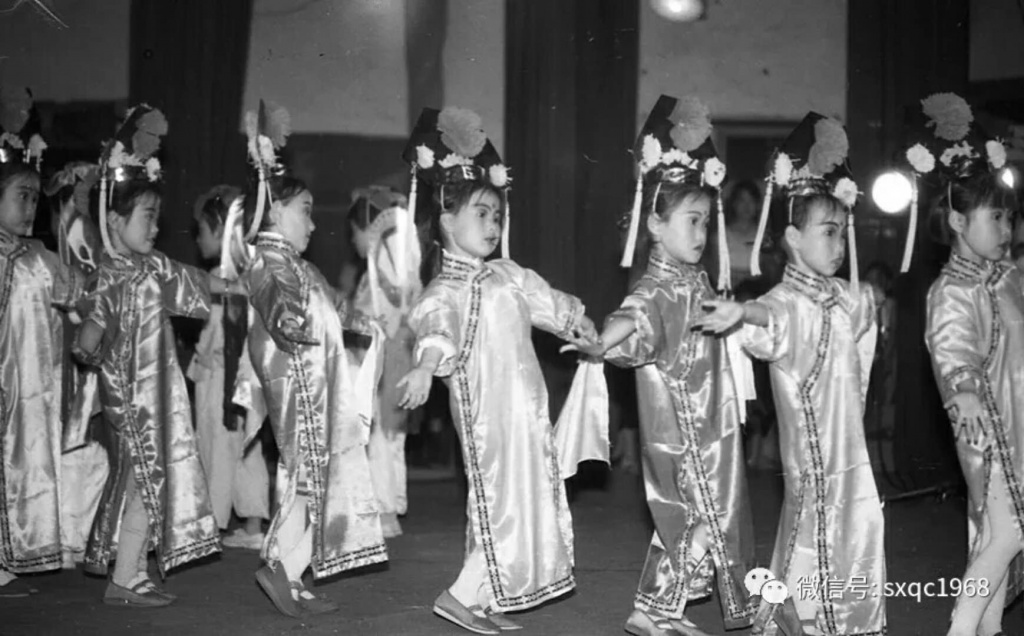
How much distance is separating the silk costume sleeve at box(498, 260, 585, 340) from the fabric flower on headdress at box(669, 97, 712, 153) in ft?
2.04

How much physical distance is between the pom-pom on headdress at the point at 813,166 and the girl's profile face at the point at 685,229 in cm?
19

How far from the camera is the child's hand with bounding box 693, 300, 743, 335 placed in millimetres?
3996

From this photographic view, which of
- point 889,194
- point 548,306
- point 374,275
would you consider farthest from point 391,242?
point 889,194

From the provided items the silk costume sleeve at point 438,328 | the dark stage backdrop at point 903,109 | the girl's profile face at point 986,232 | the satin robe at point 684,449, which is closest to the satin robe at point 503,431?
the silk costume sleeve at point 438,328

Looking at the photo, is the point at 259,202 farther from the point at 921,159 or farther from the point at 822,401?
the point at 921,159

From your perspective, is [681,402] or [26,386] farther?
[26,386]

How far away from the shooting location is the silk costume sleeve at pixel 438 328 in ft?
13.6

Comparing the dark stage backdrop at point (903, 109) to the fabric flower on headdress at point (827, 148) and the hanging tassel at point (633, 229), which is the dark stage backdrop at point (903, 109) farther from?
the hanging tassel at point (633, 229)

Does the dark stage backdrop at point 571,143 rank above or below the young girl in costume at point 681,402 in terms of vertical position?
above

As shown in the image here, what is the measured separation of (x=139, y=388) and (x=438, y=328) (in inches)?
46.9

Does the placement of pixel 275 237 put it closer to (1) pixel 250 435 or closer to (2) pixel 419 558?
(1) pixel 250 435

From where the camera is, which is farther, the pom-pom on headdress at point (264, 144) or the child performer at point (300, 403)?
the pom-pom on headdress at point (264, 144)

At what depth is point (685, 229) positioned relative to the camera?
4301mm

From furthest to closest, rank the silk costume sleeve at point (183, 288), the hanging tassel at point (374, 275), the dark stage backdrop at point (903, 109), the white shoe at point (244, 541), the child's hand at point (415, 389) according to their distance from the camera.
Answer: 1. the dark stage backdrop at point (903, 109)
2. the hanging tassel at point (374, 275)
3. the white shoe at point (244, 541)
4. the silk costume sleeve at point (183, 288)
5. the child's hand at point (415, 389)
